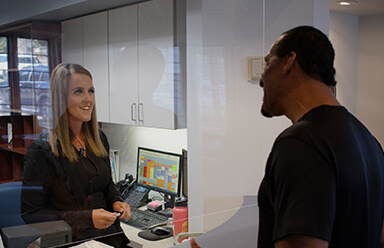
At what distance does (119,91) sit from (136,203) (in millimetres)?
506

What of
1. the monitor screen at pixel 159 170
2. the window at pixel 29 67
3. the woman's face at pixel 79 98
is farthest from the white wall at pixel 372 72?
the window at pixel 29 67

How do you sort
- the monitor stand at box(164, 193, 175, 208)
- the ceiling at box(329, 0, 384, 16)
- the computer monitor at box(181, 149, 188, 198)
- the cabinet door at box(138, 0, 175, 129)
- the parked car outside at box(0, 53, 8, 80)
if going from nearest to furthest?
1. the parked car outside at box(0, 53, 8, 80)
2. the cabinet door at box(138, 0, 175, 129)
3. the monitor stand at box(164, 193, 175, 208)
4. the computer monitor at box(181, 149, 188, 198)
5. the ceiling at box(329, 0, 384, 16)

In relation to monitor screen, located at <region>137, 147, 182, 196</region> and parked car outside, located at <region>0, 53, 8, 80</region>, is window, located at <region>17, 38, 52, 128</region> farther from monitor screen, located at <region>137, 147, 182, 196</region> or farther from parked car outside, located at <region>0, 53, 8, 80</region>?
monitor screen, located at <region>137, 147, 182, 196</region>

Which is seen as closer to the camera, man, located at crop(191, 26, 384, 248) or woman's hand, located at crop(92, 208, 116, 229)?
man, located at crop(191, 26, 384, 248)

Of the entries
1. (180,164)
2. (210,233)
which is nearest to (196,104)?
(180,164)

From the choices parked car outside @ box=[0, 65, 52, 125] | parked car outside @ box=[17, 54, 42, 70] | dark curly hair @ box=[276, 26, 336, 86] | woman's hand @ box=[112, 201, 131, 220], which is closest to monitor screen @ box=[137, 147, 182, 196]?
woman's hand @ box=[112, 201, 131, 220]

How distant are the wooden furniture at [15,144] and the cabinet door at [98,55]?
267 mm

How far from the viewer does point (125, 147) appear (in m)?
1.65

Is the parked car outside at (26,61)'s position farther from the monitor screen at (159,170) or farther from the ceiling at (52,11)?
the monitor screen at (159,170)

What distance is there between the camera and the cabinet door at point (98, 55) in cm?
155

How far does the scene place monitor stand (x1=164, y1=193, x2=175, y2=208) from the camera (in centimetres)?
184

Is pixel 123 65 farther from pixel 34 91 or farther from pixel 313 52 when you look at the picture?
pixel 313 52

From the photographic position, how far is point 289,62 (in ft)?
3.92

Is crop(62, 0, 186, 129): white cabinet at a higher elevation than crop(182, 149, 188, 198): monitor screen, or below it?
higher
